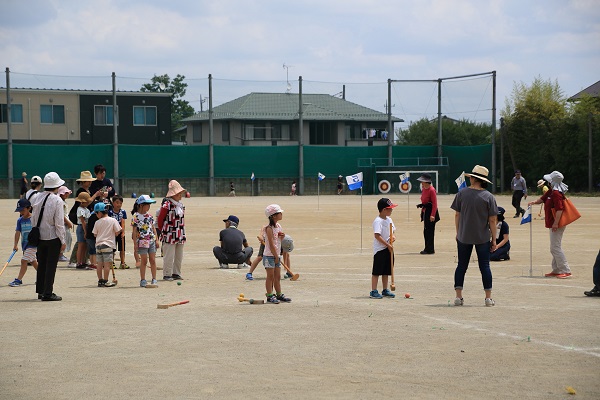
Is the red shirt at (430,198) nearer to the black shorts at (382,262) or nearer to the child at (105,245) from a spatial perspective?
the black shorts at (382,262)

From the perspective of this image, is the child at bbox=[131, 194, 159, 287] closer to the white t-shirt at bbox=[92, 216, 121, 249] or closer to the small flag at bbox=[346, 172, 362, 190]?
the white t-shirt at bbox=[92, 216, 121, 249]

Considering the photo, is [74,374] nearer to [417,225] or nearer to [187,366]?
[187,366]

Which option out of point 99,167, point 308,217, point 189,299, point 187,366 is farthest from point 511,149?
point 187,366

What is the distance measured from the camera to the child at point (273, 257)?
1381cm

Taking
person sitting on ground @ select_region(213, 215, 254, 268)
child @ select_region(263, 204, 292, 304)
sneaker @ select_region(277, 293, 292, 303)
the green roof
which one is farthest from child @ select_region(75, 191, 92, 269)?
the green roof

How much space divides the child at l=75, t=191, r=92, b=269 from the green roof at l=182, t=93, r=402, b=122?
6709 cm

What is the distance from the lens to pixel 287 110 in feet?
292

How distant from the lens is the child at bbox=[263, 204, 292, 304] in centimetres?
1381

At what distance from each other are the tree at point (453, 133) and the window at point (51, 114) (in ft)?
101

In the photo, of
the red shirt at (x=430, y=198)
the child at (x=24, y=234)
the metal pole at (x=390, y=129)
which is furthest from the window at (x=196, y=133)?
the child at (x=24, y=234)

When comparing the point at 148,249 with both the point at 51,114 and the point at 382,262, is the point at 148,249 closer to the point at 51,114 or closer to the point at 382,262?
the point at 382,262

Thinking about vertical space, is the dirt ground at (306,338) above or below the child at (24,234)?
below

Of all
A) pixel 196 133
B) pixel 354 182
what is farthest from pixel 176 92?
pixel 354 182

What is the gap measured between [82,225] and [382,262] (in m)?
7.00
